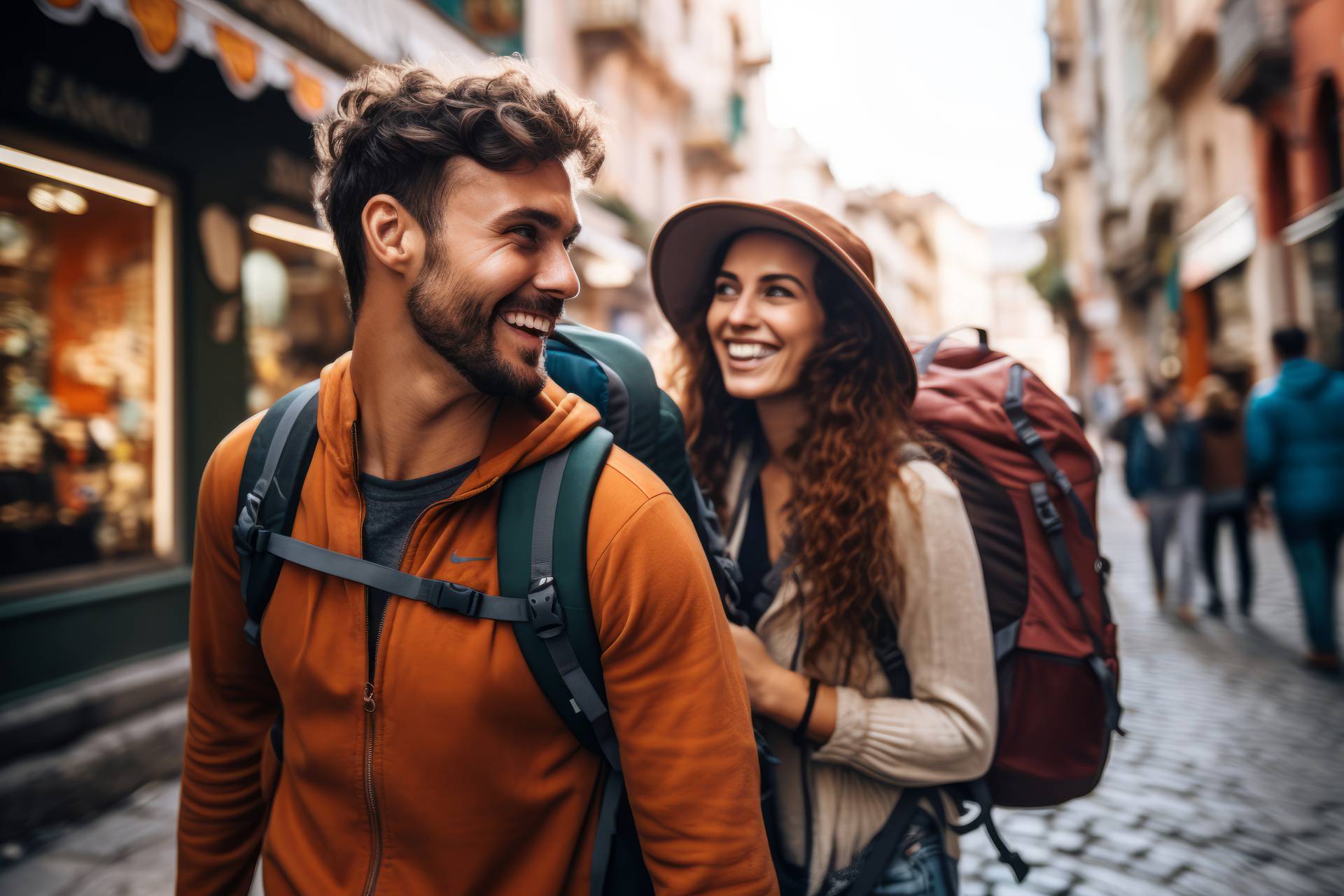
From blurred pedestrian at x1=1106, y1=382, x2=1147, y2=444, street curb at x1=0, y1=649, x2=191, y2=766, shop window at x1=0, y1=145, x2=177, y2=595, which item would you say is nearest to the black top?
street curb at x1=0, y1=649, x2=191, y2=766

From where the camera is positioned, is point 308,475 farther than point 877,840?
No

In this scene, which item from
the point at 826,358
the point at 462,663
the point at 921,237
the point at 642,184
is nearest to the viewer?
the point at 462,663

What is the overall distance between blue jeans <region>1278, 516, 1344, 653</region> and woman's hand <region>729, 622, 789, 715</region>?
5.94 m

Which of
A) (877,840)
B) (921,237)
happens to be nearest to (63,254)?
(877,840)

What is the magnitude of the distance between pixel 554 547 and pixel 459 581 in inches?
6.3

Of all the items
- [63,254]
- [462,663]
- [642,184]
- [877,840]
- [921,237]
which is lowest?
[877,840]

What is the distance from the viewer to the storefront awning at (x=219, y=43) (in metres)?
4.11

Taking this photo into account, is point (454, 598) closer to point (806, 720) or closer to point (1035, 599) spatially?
point (806, 720)

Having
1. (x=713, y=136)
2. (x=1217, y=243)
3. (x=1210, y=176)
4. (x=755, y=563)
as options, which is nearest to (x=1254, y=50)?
(x=1217, y=243)

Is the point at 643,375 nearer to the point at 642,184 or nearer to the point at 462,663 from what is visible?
the point at 462,663

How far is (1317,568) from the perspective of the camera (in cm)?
616

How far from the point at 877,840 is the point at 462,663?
0.95 m

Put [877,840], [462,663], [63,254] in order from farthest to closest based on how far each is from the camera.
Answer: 1. [63,254]
2. [877,840]
3. [462,663]

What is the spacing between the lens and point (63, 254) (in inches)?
202
